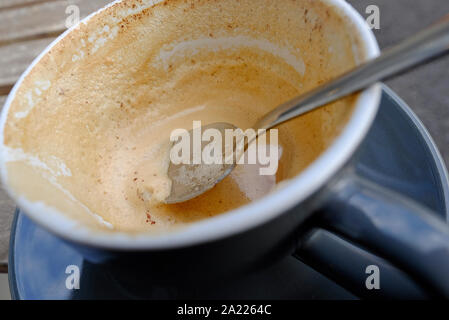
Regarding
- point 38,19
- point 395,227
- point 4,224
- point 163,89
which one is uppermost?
point 38,19

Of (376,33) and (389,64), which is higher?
(376,33)

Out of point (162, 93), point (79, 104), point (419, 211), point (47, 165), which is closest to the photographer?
point (419, 211)

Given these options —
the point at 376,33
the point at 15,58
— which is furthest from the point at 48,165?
the point at 376,33

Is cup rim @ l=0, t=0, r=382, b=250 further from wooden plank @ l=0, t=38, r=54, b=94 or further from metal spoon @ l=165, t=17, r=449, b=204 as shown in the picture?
wooden plank @ l=0, t=38, r=54, b=94

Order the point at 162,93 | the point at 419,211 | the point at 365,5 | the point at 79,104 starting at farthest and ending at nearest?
the point at 365,5 → the point at 162,93 → the point at 79,104 → the point at 419,211

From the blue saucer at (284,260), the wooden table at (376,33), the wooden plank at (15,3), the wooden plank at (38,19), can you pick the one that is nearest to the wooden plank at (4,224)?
the wooden table at (376,33)

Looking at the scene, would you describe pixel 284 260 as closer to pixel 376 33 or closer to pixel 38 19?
pixel 376 33
